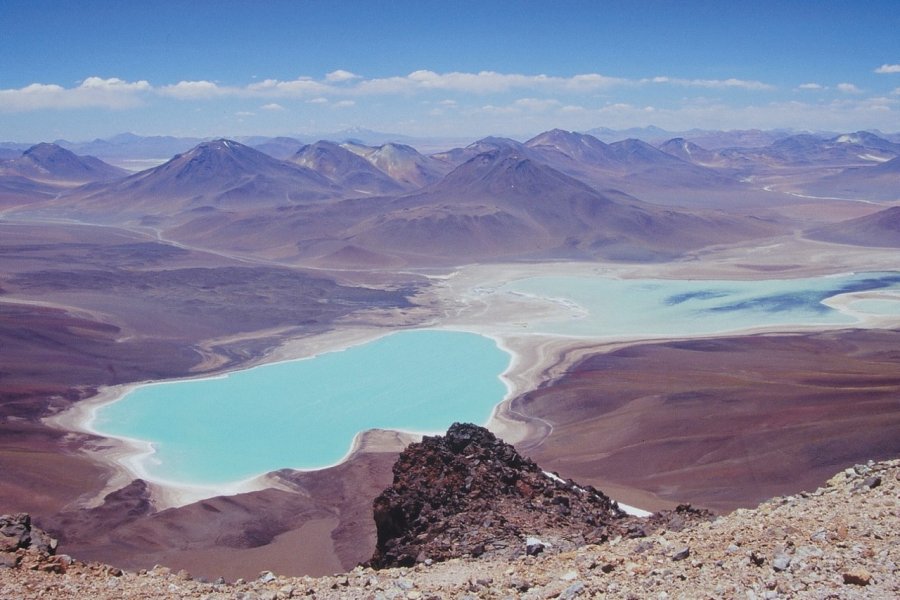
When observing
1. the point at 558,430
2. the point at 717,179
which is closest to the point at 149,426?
the point at 558,430

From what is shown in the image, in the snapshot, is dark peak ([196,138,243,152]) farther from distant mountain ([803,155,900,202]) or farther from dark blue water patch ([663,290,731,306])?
dark blue water patch ([663,290,731,306])

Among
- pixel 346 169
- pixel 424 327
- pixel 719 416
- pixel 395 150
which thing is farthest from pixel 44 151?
pixel 719 416

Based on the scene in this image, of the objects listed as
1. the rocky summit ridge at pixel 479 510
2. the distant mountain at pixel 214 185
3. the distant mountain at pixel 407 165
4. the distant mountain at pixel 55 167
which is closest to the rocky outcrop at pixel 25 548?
A: the rocky summit ridge at pixel 479 510

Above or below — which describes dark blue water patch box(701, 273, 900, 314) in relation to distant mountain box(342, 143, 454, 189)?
below

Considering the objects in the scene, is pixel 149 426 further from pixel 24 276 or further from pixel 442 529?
pixel 24 276

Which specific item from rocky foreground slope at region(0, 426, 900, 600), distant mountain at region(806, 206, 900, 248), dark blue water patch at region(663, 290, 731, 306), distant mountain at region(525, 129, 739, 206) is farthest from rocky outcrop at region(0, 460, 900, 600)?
distant mountain at region(525, 129, 739, 206)

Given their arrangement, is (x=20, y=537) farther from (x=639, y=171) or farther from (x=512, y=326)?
(x=639, y=171)
